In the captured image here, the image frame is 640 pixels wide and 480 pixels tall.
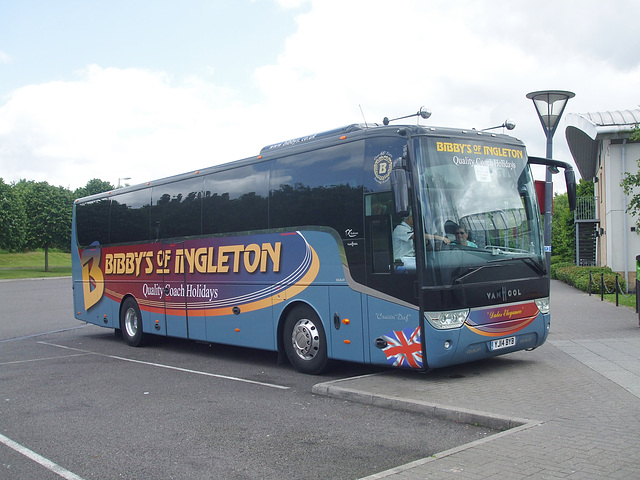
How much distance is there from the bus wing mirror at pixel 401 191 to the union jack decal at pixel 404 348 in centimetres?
155

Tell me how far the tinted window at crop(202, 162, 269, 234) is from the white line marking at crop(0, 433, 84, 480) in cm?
537

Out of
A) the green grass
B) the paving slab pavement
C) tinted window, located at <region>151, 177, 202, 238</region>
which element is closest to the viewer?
the paving slab pavement

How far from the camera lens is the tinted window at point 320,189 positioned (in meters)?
9.49

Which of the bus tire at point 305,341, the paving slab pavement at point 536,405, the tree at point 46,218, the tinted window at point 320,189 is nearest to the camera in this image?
the paving slab pavement at point 536,405

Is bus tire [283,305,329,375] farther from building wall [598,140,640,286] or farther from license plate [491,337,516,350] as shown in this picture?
building wall [598,140,640,286]

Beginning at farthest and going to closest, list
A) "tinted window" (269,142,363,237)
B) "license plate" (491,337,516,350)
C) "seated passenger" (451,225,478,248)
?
"tinted window" (269,142,363,237) < "license plate" (491,337,516,350) < "seated passenger" (451,225,478,248)

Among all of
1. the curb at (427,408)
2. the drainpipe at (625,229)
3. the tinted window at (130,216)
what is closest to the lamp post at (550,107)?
the curb at (427,408)

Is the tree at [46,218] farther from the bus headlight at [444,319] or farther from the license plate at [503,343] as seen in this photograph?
the bus headlight at [444,319]

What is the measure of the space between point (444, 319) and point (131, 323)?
8.93 metres

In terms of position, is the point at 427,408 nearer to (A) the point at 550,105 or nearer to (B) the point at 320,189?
(B) the point at 320,189

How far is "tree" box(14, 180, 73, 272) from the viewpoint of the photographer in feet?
194

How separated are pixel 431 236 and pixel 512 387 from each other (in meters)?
2.09

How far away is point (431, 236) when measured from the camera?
334 inches

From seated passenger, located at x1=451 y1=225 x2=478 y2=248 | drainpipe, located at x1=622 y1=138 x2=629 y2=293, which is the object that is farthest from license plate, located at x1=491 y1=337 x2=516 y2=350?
drainpipe, located at x1=622 y1=138 x2=629 y2=293
